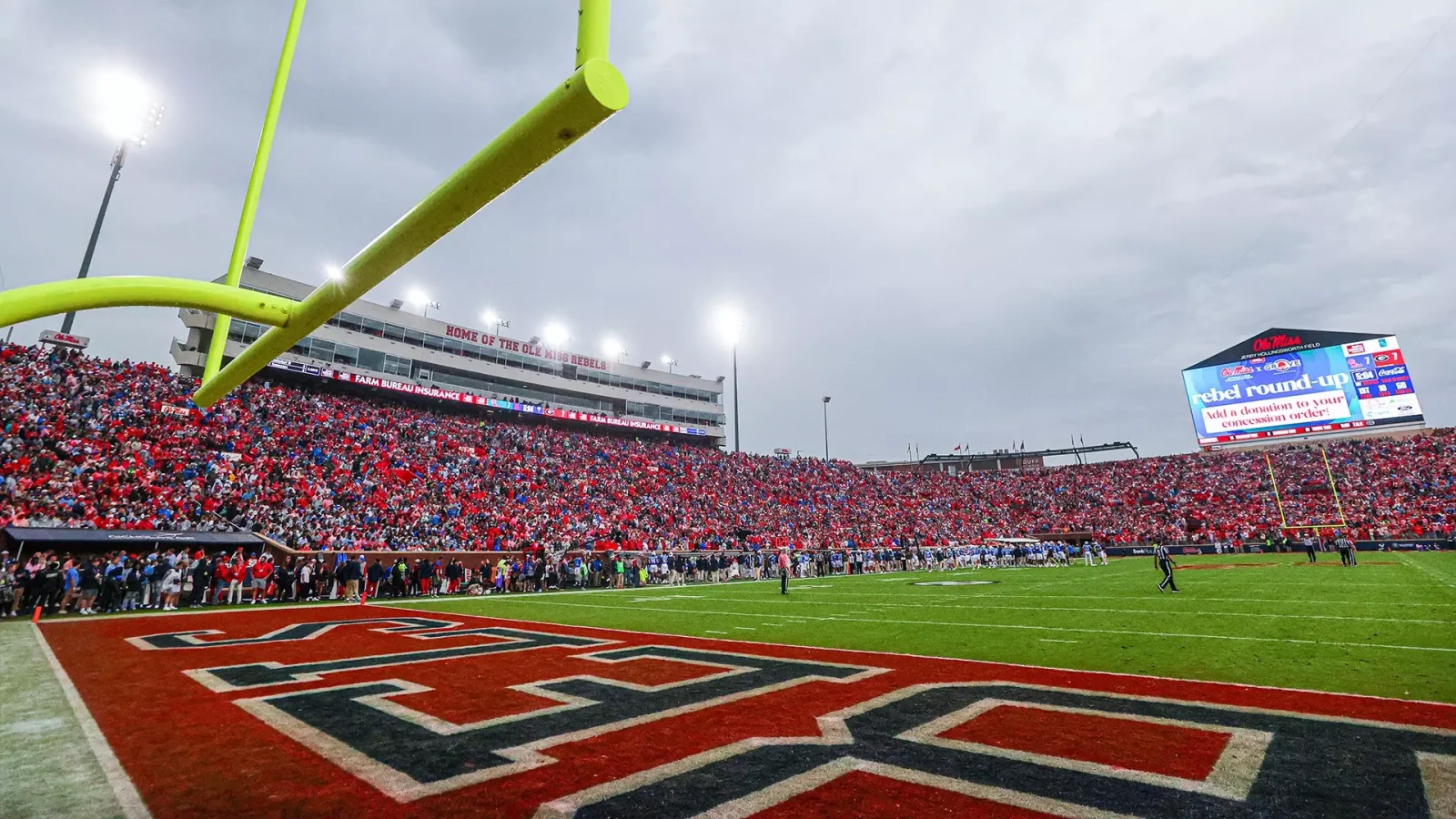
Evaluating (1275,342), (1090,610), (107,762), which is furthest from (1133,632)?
(1275,342)

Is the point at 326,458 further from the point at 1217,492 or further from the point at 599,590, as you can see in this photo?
the point at 1217,492

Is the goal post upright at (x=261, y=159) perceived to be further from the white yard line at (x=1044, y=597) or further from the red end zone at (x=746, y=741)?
the white yard line at (x=1044, y=597)

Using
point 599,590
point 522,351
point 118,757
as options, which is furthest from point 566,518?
point 118,757

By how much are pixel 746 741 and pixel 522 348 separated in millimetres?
46633

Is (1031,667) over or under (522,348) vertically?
under

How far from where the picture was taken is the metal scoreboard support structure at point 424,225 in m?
1.89

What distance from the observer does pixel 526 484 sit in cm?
3303

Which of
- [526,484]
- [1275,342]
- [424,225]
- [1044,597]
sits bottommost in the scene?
[1044,597]

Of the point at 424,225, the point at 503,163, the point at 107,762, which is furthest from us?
the point at 107,762

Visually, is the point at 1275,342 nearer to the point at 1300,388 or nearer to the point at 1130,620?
the point at 1300,388

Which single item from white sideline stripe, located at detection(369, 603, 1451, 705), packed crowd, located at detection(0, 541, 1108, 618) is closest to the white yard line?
packed crowd, located at detection(0, 541, 1108, 618)

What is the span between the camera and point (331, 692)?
21.0 feet

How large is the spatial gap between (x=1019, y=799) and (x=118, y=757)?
19.7 ft

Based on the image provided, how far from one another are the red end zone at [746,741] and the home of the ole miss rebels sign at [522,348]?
3953 cm
